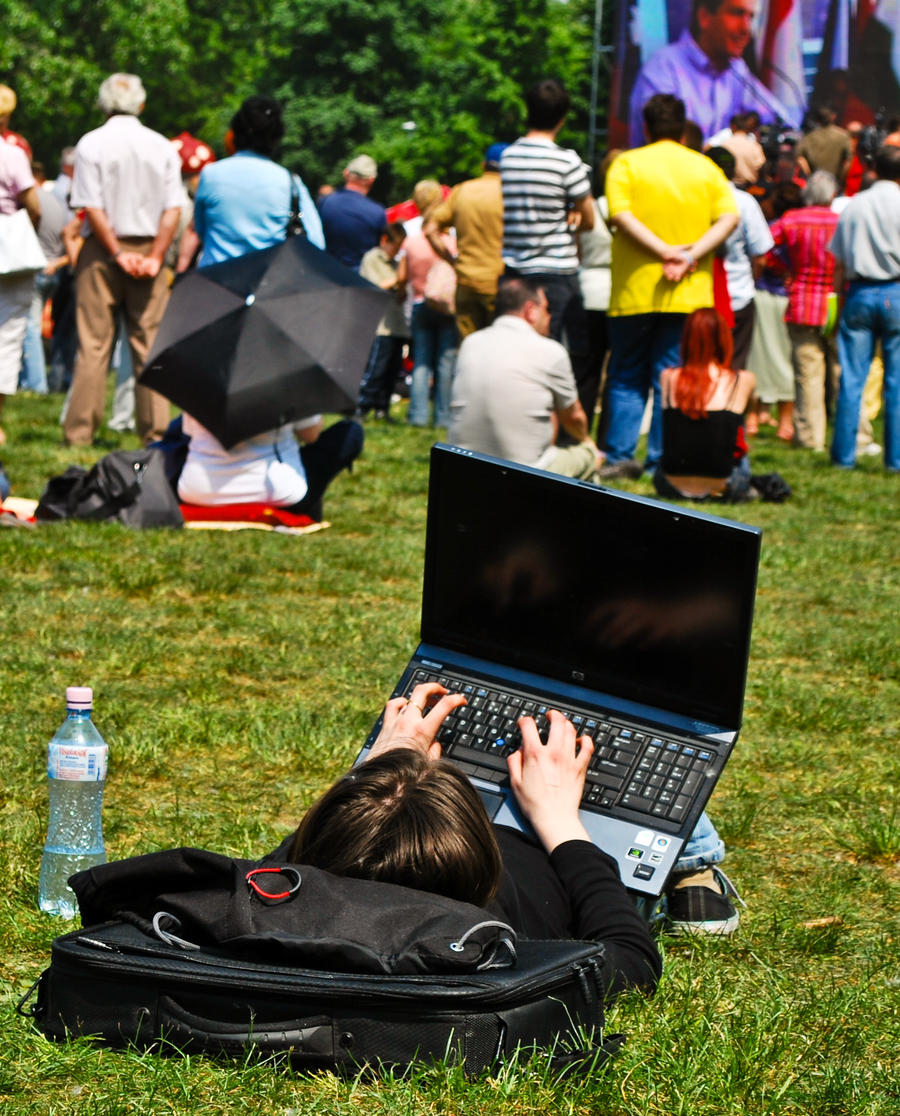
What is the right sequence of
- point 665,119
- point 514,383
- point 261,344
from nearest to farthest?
point 261,344 < point 514,383 < point 665,119

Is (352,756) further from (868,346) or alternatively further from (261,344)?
(868,346)

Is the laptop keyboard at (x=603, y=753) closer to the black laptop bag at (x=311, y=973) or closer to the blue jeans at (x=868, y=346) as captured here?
the black laptop bag at (x=311, y=973)

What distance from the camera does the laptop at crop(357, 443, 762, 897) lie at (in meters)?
3.31

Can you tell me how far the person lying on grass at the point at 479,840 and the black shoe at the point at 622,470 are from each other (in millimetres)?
7034

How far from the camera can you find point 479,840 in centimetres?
271

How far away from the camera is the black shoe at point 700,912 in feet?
11.9

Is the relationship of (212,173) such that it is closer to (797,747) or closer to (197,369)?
(197,369)

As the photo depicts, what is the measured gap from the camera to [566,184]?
404 inches

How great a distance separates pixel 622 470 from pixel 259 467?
316 cm

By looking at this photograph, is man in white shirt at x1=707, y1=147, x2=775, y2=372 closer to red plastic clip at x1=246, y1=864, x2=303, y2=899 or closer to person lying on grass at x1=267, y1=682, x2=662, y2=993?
person lying on grass at x1=267, y1=682, x2=662, y2=993

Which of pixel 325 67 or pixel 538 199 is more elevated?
pixel 325 67

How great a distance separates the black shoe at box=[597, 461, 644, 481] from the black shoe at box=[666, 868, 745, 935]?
6836mm

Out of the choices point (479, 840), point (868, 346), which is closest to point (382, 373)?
point (868, 346)

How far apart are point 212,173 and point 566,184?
88.0 inches
